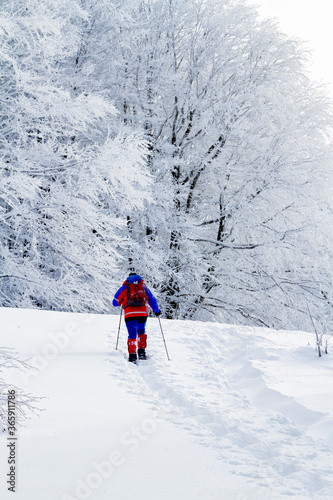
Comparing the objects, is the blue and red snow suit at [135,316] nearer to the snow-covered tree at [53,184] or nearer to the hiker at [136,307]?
the hiker at [136,307]

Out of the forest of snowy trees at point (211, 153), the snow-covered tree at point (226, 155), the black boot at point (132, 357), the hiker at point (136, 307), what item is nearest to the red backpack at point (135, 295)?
the hiker at point (136, 307)

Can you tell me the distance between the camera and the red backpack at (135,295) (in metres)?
6.77

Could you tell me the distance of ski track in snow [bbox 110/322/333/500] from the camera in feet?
10.1

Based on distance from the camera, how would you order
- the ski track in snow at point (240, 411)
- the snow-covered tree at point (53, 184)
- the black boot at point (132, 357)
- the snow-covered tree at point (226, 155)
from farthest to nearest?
the snow-covered tree at point (226, 155)
the snow-covered tree at point (53, 184)
the black boot at point (132, 357)
the ski track in snow at point (240, 411)

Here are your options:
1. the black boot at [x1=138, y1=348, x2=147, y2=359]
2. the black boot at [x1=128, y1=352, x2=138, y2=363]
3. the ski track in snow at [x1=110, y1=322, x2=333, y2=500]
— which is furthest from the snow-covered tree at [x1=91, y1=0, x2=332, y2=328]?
the black boot at [x1=128, y1=352, x2=138, y2=363]

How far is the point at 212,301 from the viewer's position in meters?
13.3

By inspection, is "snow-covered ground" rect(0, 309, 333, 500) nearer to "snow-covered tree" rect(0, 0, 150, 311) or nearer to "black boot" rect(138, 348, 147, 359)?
"black boot" rect(138, 348, 147, 359)

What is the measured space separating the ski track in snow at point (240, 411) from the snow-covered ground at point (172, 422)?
0.01 meters

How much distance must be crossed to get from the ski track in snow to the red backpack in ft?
2.44

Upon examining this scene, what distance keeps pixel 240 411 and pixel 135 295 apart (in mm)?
2896

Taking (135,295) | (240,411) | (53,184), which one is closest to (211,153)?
(53,184)

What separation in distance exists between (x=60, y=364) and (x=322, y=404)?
9.78ft

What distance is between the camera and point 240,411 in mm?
4242

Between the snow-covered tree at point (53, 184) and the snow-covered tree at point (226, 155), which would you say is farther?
the snow-covered tree at point (226, 155)
